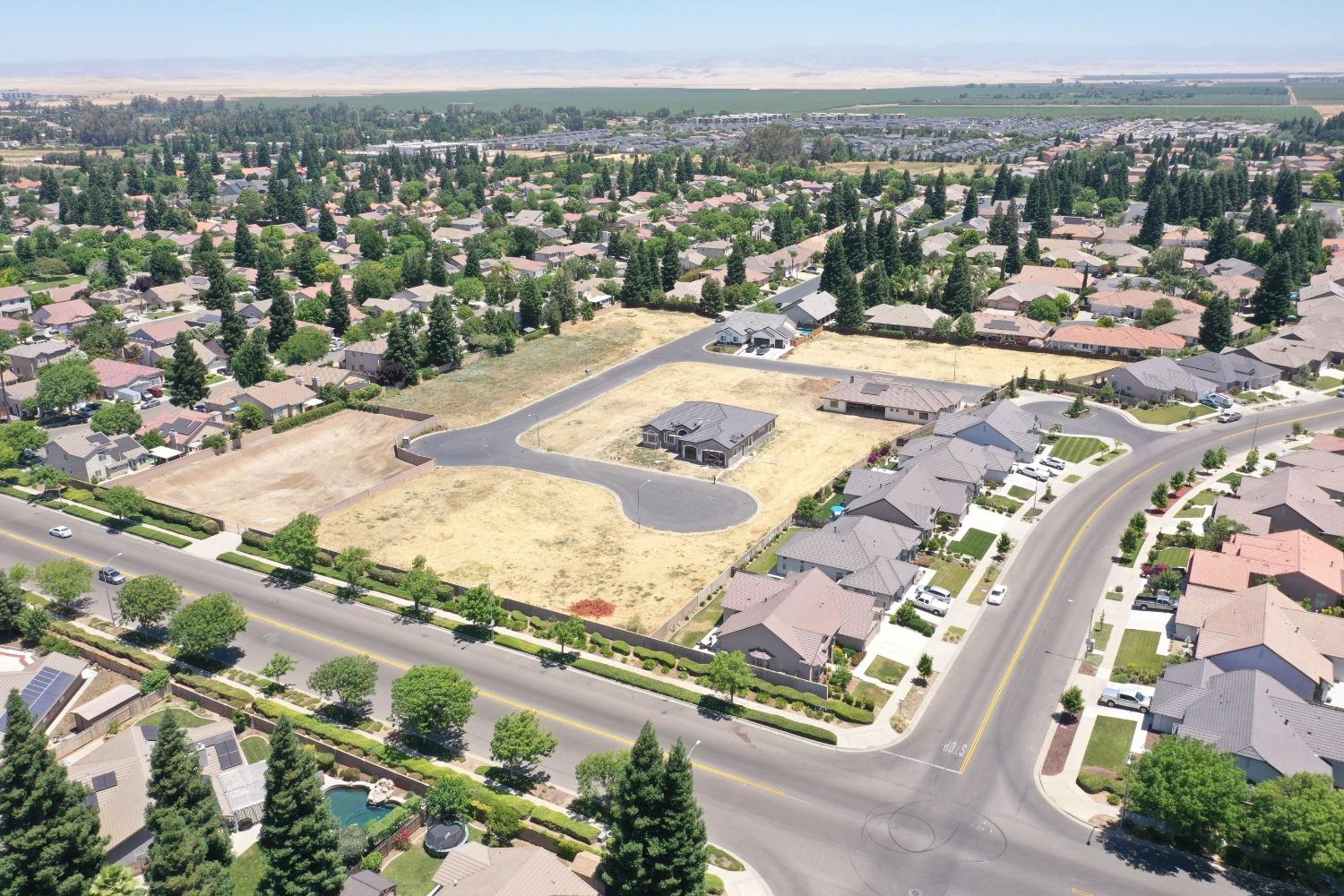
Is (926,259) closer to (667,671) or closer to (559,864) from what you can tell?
(667,671)

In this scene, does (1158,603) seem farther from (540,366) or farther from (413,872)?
(540,366)

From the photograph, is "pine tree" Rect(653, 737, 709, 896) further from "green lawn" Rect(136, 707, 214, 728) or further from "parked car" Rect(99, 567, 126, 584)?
"parked car" Rect(99, 567, 126, 584)

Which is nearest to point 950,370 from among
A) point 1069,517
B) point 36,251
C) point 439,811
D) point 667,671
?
point 1069,517

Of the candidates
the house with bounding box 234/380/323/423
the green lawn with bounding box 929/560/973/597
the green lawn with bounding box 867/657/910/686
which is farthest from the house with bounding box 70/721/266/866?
the house with bounding box 234/380/323/423

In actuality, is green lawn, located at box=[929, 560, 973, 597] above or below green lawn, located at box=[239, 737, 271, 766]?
above

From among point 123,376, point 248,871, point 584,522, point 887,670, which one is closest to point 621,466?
point 584,522
